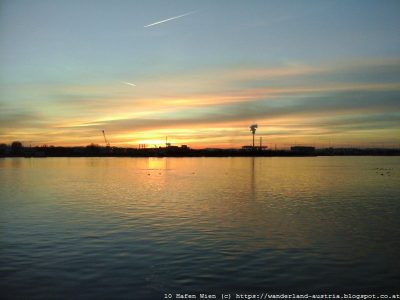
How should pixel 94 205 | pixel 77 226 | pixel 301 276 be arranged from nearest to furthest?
pixel 301 276, pixel 77 226, pixel 94 205

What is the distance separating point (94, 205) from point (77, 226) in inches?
481

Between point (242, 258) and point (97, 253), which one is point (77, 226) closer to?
point (97, 253)

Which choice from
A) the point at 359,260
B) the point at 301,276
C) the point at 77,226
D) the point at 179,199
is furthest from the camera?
the point at 179,199

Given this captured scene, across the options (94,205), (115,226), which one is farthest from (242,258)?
(94,205)

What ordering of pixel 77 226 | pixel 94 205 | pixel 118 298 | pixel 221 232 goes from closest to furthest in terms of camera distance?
pixel 118 298, pixel 221 232, pixel 77 226, pixel 94 205

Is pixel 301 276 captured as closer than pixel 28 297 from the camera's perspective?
No

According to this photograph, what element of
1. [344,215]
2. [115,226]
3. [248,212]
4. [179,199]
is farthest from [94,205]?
[344,215]

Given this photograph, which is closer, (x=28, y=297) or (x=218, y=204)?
(x=28, y=297)

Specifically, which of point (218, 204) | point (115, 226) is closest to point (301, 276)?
point (115, 226)

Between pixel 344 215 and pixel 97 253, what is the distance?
854 inches

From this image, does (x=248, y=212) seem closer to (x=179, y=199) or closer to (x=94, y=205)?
(x=179, y=199)

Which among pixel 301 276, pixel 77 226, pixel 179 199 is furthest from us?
pixel 179 199

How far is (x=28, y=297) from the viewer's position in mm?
15227

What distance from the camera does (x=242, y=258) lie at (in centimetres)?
2005
